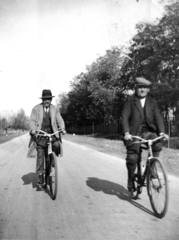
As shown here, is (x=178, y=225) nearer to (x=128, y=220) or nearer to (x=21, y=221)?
(x=128, y=220)

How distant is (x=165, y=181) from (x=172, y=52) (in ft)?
65.7

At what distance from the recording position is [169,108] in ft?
76.5

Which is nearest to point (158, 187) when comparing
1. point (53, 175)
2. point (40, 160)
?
point (53, 175)

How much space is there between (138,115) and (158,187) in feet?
3.58

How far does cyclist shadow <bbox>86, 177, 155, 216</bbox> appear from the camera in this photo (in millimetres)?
4805

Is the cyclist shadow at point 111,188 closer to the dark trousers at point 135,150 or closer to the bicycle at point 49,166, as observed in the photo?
the dark trousers at point 135,150

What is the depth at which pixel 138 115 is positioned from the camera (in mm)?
4652

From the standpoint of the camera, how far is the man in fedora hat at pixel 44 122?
18.7 ft

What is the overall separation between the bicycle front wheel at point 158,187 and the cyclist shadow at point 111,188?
0.81 feet

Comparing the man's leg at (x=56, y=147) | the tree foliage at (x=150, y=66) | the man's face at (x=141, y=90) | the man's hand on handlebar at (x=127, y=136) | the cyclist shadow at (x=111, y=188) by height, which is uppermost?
the tree foliage at (x=150, y=66)

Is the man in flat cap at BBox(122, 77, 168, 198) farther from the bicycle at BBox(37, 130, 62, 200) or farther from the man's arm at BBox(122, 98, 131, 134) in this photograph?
the bicycle at BBox(37, 130, 62, 200)

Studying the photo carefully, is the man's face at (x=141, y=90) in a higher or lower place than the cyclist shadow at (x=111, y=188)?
higher

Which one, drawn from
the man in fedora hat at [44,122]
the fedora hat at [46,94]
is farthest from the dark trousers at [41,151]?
the fedora hat at [46,94]

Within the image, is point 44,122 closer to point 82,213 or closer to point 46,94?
point 46,94
